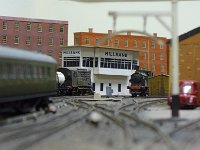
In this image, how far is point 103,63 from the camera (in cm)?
8456

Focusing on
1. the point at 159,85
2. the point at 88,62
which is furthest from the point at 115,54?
the point at 159,85

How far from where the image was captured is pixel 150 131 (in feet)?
54.4

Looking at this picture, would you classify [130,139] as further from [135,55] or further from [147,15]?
[135,55]

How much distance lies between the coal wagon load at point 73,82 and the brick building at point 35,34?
4098 cm

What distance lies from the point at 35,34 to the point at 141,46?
24.1 meters

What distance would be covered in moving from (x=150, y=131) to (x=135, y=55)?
7436 centimetres

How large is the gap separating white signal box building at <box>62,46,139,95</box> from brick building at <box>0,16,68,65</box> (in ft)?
64.4

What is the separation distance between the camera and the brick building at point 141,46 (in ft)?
360

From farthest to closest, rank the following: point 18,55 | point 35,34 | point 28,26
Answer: point 35,34 < point 28,26 < point 18,55

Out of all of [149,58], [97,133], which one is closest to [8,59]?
[97,133]

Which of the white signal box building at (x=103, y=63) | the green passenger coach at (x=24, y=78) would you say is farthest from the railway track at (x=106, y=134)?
the white signal box building at (x=103, y=63)

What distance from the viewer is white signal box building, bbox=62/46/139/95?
3248 inches

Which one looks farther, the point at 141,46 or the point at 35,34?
the point at 141,46

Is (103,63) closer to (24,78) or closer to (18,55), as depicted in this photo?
(24,78)
